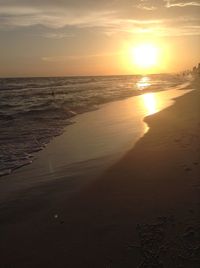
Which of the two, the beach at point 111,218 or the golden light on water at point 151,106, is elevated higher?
the beach at point 111,218

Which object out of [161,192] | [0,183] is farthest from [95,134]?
[161,192]

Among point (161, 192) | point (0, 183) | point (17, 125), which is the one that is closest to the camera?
point (161, 192)

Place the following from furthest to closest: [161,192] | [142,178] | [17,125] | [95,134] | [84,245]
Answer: [17,125] < [95,134] < [142,178] < [161,192] < [84,245]

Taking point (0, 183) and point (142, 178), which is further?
point (0, 183)

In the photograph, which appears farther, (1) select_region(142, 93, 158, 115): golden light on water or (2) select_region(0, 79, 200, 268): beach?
(1) select_region(142, 93, 158, 115): golden light on water

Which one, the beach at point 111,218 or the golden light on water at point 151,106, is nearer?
the beach at point 111,218

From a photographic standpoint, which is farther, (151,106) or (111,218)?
(151,106)

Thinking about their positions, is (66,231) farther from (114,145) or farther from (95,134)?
(95,134)

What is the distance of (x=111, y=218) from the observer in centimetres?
554

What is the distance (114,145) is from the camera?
11.4 metres

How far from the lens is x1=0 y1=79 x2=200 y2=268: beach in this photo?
14.8 feet

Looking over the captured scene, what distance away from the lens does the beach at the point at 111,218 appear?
4500 mm

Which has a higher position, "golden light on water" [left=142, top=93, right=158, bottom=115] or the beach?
the beach

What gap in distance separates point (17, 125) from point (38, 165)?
9.66 meters
